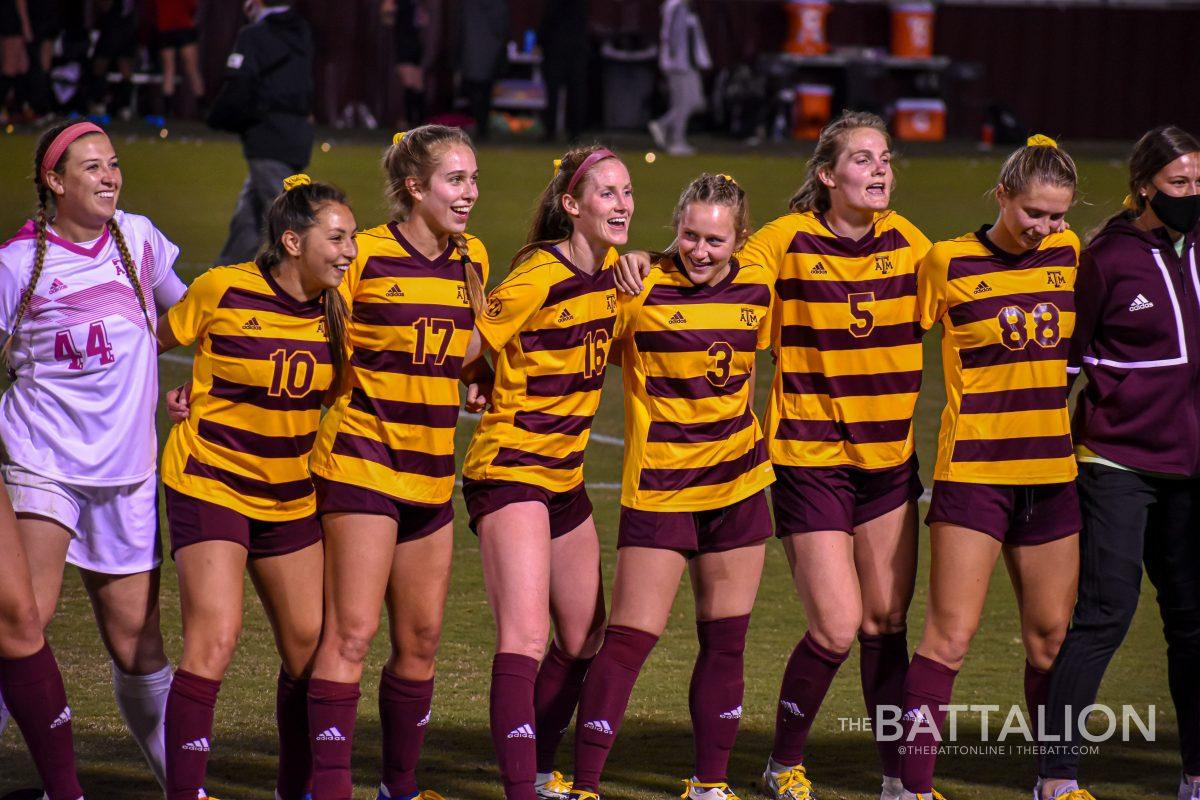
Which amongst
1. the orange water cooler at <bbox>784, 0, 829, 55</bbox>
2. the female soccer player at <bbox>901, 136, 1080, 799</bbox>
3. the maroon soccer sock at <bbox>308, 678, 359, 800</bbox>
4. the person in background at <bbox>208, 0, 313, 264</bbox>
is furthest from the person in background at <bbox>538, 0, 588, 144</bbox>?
the maroon soccer sock at <bbox>308, 678, 359, 800</bbox>

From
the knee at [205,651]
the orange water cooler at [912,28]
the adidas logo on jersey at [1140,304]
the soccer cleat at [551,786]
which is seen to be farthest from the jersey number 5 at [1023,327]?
the orange water cooler at [912,28]

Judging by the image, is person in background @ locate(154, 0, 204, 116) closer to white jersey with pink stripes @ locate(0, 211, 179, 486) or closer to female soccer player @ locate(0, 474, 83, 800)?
white jersey with pink stripes @ locate(0, 211, 179, 486)

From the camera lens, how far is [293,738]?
460 centimetres

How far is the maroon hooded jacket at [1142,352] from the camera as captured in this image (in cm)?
473

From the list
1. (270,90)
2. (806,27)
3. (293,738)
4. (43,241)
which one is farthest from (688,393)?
(806,27)

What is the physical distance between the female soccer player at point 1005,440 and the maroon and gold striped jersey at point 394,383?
1391 millimetres

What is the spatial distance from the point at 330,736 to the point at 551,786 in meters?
0.77

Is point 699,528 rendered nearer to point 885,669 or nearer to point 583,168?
point 885,669

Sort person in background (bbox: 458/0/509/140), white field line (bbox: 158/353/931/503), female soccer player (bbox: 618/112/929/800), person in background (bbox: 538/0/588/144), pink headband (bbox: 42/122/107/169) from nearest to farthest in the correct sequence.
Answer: pink headband (bbox: 42/122/107/169) < female soccer player (bbox: 618/112/929/800) < white field line (bbox: 158/353/931/503) < person in background (bbox: 538/0/588/144) < person in background (bbox: 458/0/509/140)

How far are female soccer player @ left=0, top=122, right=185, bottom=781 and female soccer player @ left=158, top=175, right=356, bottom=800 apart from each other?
0.15 m

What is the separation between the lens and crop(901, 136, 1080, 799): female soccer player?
4.70 m

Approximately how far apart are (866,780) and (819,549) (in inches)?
33.7

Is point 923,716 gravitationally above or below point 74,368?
below

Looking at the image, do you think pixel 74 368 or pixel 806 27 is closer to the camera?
pixel 74 368
